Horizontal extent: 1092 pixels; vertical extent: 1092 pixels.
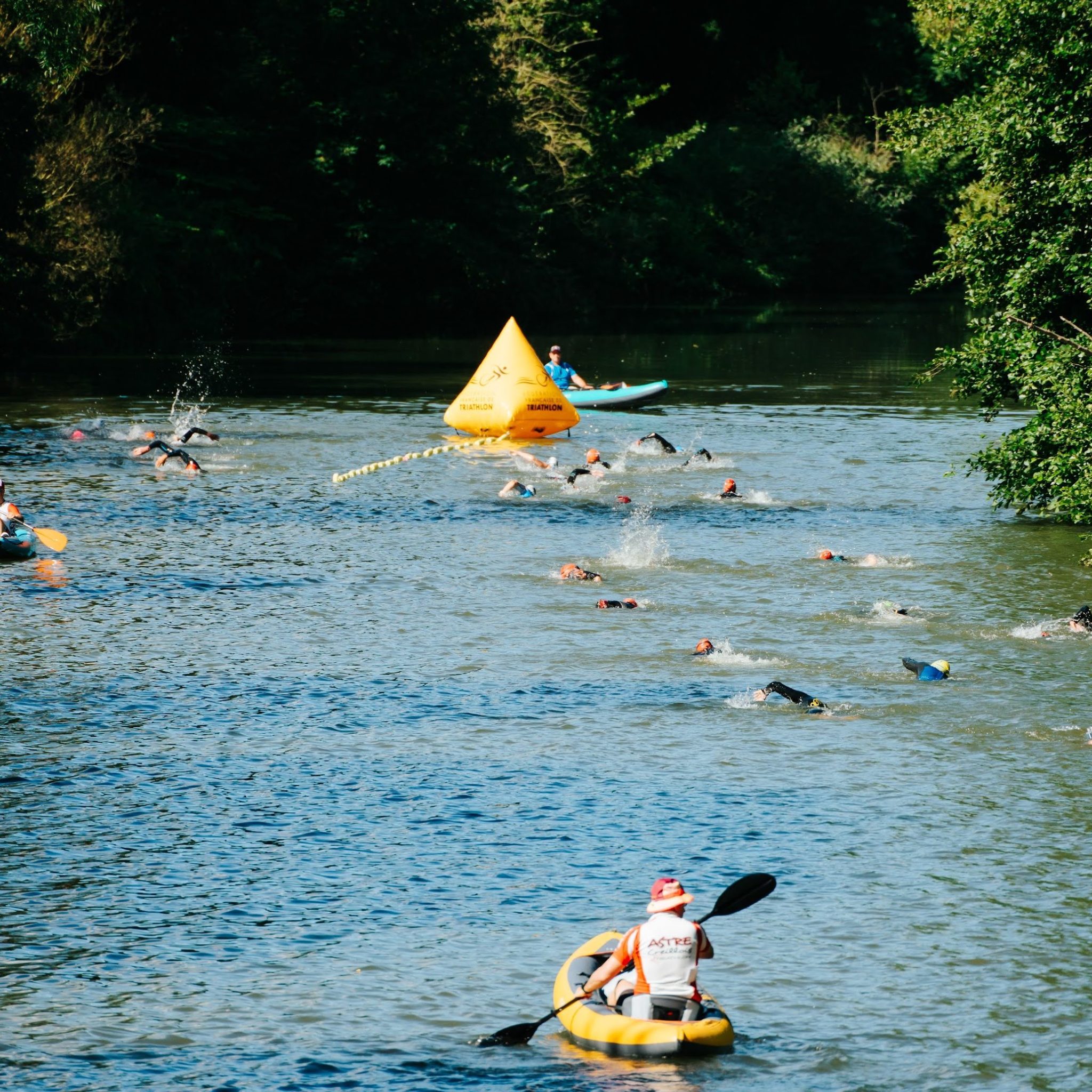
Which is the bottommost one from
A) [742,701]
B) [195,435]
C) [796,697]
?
[742,701]

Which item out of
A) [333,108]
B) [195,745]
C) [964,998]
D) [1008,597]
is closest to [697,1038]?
[964,998]

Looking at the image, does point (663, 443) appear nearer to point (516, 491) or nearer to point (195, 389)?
point (516, 491)

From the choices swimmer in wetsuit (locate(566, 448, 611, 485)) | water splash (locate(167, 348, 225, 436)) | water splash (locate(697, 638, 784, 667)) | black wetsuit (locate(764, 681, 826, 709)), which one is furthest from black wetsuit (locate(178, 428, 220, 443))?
black wetsuit (locate(764, 681, 826, 709))

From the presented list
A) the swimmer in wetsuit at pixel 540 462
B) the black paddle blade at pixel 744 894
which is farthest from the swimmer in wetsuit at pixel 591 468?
the black paddle blade at pixel 744 894

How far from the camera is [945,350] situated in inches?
1116

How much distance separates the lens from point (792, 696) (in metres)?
18.2

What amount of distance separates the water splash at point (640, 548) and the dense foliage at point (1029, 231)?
5417 mm

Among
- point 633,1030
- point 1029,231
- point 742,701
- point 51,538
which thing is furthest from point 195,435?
point 633,1030

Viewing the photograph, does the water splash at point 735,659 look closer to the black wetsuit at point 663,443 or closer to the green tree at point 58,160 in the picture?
the black wetsuit at point 663,443

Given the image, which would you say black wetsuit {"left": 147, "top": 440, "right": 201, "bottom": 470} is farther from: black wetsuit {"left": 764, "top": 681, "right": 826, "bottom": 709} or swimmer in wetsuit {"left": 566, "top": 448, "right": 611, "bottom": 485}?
black wetsuit {"left": 764, "top": 681, "right": 826, "bottom": 709}

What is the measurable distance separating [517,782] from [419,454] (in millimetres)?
18727

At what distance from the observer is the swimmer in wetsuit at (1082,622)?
2136 cm

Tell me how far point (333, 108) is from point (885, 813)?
5734 cm

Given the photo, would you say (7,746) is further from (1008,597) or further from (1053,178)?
(1053,178)
